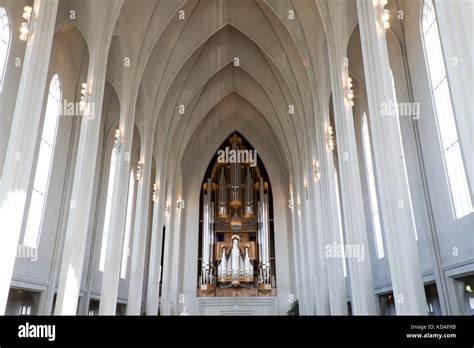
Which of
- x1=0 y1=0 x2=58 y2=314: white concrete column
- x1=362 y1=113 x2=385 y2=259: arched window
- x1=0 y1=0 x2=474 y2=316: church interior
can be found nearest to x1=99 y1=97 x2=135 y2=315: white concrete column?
x1=0 y1=0 x2=474 y2=316: church interior

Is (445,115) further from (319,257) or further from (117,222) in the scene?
(117,222)

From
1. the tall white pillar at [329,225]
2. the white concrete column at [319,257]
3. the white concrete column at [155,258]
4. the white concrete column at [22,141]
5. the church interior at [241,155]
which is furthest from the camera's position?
the white concrete column at [155,258]

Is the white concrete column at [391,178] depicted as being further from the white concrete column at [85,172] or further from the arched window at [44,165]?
the arched window at [44,165]

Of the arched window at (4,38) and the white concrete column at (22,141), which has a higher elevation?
the arched window at (4,38)

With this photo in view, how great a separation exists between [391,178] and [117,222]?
8844 mm

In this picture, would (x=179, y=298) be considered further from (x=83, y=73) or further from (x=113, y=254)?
(x=83, y=73)

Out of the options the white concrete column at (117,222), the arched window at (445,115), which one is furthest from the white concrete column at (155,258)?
the arched window at (445,115)

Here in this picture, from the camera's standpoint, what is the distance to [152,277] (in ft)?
60.2

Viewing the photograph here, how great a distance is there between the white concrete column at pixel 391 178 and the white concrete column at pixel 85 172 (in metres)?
7.11

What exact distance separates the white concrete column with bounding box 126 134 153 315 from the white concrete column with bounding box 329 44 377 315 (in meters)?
7.98

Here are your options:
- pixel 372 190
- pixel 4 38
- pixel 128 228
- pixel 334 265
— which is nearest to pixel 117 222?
pixel 4 38

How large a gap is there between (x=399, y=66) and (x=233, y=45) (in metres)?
10.4

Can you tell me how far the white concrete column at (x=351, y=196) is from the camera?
9.56m

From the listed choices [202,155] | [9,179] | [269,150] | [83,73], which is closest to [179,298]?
[202,155]
